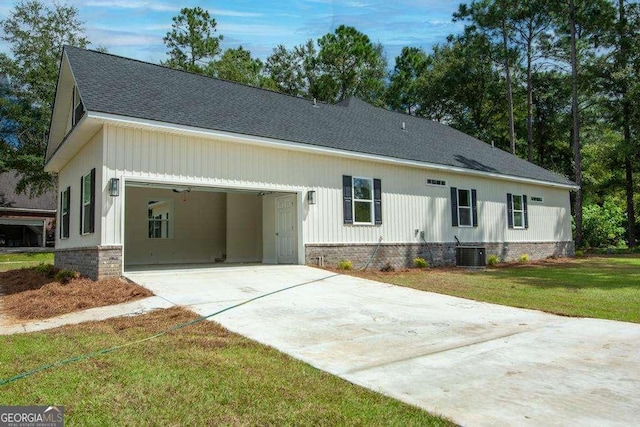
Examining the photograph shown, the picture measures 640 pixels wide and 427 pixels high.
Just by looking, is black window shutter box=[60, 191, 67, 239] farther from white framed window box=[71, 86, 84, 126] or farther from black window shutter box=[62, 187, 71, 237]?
white framed window box=[71, 86, 84, 126]

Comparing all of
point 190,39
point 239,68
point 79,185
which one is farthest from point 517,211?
point 190,39

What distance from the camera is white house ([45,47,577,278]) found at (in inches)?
438

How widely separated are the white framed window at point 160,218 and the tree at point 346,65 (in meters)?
21.4

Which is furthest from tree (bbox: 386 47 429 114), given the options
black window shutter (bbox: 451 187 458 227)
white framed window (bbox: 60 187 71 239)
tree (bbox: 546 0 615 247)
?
white framed window (bbox: 60 187 71 239)

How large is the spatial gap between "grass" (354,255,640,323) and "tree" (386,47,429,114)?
83.0 ft

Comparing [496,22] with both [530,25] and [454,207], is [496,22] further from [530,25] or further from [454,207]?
[454,207]

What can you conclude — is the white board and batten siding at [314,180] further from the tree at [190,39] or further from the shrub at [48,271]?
the tree at [190,39]

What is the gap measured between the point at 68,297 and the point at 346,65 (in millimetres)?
30535

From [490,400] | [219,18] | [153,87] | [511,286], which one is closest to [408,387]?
[490,400]

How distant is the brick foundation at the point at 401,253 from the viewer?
14.1 m

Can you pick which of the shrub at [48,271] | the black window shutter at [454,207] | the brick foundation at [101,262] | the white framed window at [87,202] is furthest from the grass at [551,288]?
the shrub at [48,271]

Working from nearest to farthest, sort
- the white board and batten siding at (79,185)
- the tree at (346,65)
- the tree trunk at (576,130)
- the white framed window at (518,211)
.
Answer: the white board and batten siding at (79,185), the white framed window at (518,211), the tree trunk at (576,130), the tree at (346,65)

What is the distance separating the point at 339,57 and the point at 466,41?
9077 mm

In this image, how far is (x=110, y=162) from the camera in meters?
10.6
